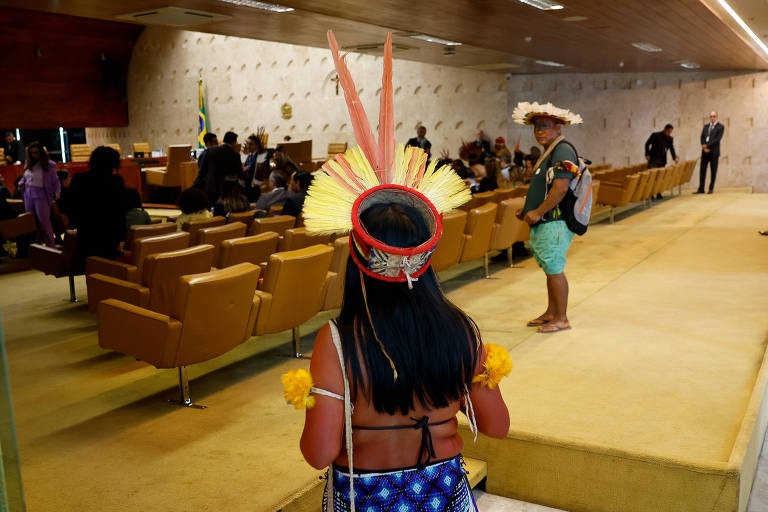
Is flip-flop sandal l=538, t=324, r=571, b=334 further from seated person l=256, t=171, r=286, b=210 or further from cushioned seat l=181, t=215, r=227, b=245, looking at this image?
seated person l=256, t=171, r=286, b=210

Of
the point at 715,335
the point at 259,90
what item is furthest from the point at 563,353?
the point at 259,90

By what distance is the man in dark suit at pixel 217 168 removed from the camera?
9.06 metres

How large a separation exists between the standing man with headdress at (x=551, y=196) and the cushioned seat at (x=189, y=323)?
1946 millimetres

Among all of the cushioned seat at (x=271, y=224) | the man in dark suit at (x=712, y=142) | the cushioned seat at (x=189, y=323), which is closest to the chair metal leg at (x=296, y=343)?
the cushioned seat at (x=189, y=323)

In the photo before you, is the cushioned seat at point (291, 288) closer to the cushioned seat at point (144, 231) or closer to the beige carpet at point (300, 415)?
Answer: the beige carpet at point (300, 415)

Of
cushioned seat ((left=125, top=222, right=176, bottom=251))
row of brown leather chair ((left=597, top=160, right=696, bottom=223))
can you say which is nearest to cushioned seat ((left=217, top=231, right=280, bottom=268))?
cushioned seat ((left=125, top=222, right=176, bottom=251))

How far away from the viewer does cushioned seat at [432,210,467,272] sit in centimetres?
587

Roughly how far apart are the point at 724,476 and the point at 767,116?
50.5ft

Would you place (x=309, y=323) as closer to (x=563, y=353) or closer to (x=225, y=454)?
(x=563, y=353)

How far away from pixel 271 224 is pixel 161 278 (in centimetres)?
166

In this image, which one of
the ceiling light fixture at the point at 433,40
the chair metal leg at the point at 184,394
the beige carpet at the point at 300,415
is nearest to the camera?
the beige carpet at the point at 300,415

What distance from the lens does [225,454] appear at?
10.4 feet

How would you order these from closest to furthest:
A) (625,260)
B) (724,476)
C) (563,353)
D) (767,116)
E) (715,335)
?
(724,476) → (563,353) → (715,335) → (625,260) → (767,116)

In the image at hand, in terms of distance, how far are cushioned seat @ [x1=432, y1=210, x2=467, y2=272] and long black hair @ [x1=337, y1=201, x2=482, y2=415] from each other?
13.9 ft
